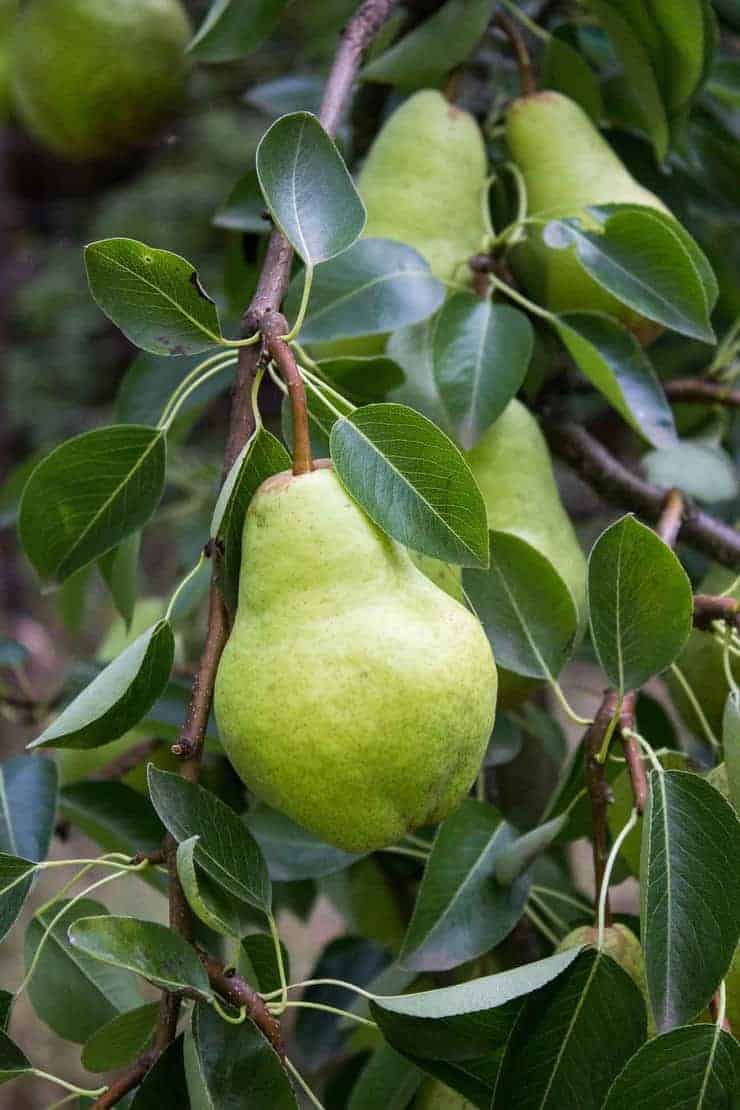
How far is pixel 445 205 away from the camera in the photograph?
2.77 feet

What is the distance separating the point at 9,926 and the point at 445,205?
0.54 metres

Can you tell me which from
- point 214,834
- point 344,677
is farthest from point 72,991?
point 344,677

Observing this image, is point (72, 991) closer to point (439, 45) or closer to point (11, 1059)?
point (11, 1059)

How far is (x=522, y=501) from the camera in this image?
750 mm

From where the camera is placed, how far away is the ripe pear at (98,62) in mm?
1146

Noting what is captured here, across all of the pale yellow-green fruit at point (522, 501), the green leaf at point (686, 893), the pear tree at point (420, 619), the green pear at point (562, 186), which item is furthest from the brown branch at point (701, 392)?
the green leaf at point (686, 893)

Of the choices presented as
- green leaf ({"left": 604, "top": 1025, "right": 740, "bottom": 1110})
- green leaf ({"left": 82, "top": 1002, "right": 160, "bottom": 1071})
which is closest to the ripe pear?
green leaf ({"left": 82, "top": 1002, "right": 160, "bottom": 1071})

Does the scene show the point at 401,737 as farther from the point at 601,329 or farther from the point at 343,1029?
the point at 343,1029

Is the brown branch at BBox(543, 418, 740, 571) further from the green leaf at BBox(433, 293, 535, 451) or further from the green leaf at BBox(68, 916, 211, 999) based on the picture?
the green leaf at BBox(68, 916, 211, 999)

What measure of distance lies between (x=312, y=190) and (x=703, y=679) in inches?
16.3

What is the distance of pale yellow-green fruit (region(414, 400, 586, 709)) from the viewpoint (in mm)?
736

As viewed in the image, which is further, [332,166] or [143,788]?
[143,788]

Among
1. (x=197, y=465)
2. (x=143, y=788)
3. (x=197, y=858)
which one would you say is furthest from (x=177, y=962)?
(x=197, y=465)

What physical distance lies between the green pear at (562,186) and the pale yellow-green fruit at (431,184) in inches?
1.4
